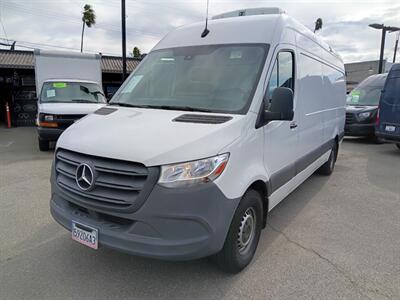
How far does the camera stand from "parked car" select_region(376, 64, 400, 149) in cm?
877

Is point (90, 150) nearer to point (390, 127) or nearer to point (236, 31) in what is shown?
point (236, 31)

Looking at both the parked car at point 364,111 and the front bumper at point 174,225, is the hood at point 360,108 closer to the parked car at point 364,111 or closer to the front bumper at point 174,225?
the parked car at point 364,111

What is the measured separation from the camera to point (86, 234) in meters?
2.76

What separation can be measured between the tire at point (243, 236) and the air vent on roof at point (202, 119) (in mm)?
709

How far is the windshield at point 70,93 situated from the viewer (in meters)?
9.22

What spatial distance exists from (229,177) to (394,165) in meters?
6.82

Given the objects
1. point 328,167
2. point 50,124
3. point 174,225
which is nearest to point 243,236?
point 174,225

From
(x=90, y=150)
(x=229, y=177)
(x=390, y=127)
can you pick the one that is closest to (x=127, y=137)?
(x=90, y=150)

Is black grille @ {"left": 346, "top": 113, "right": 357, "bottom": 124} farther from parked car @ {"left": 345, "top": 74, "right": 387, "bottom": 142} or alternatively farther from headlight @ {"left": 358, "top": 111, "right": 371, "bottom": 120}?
headlight @ {"left": 358, "top": 111, "right": 371, "bottom": 120}

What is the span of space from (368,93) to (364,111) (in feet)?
4.60

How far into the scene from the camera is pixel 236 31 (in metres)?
3.61

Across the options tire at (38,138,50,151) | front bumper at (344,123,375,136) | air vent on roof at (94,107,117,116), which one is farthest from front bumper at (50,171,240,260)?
front bumper at (344,123,375,136)

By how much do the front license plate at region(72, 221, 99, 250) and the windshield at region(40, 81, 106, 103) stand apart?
6.98 m

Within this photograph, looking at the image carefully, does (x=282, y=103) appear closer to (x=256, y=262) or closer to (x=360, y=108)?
(x=256, y=262)
